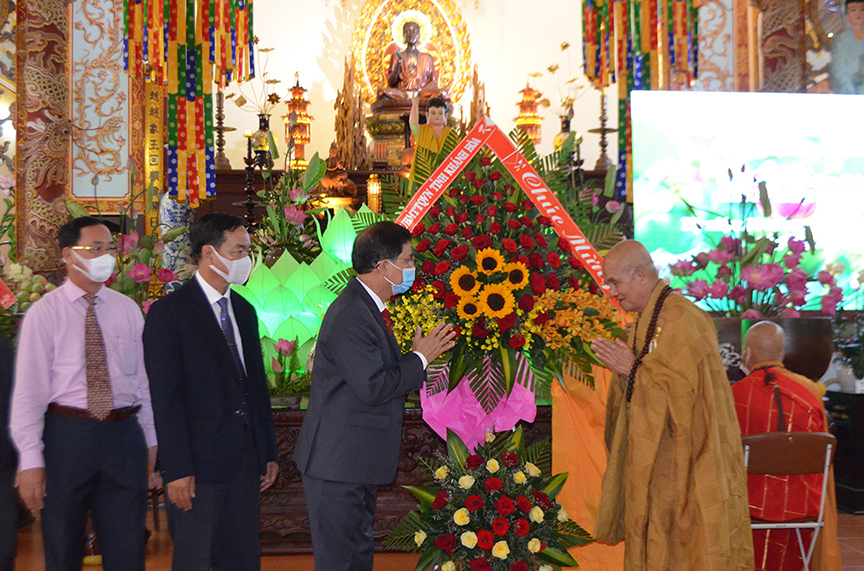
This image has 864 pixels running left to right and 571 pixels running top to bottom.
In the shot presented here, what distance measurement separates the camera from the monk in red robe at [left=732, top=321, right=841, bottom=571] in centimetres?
288

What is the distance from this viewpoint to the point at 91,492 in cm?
229

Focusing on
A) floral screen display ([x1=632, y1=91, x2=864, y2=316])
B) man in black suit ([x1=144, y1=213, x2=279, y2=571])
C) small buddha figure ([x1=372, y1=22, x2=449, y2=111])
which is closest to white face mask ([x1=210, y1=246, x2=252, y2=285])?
man in black suit ([x1=144, y1=213, x2=279, y2=571])

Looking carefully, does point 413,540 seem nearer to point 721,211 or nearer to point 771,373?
point 771,373

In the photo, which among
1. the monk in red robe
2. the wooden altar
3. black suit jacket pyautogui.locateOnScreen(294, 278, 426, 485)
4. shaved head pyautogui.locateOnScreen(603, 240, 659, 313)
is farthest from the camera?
the wooden altar

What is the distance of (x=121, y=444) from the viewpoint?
7.61 feet

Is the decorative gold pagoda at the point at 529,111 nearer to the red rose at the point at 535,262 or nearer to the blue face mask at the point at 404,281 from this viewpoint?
the red rose at the point at 535,262

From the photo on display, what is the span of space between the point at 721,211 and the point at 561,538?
14.7ft

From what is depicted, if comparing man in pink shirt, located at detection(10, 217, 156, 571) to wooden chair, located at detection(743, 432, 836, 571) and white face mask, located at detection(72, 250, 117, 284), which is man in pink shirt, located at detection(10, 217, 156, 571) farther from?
wooden chair, located at detection(743, 432, 836, 571)

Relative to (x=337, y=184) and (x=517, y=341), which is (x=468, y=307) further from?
(x=337, y=184)

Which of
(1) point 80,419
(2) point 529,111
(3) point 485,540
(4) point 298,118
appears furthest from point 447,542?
(2) point 529,111

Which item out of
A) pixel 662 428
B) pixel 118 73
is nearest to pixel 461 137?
pixel 662 428

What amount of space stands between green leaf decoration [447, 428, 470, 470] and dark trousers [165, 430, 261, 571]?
66cm

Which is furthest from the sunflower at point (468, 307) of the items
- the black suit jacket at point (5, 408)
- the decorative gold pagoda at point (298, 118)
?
the decorative gold pagoda at point (298, 118)

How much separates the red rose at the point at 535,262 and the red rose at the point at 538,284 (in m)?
0.04
